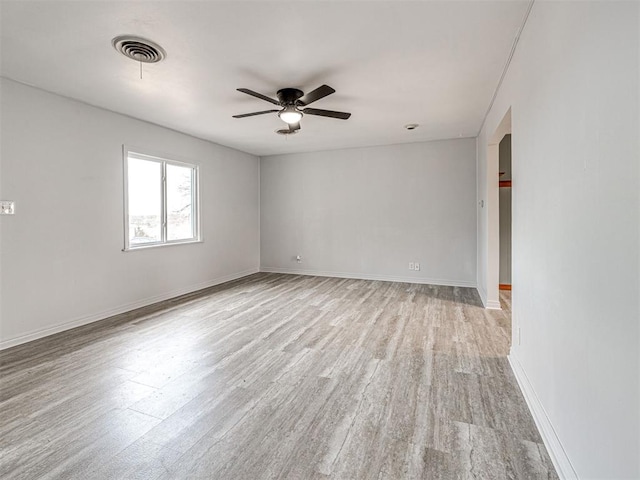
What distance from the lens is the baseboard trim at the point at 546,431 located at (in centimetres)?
145

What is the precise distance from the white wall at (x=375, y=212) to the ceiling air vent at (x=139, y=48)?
13.5ft

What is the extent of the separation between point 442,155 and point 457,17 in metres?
3.69

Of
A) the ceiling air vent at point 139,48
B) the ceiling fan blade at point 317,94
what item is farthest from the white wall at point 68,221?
the ceiling fan blade at point 317,94

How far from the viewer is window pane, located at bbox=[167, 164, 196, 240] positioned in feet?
16.4

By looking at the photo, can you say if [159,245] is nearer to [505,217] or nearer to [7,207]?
[7,207]

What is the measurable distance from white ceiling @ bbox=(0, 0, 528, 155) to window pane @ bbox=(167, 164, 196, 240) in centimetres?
112

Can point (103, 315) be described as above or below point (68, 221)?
below

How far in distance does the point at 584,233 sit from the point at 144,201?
16.0ft

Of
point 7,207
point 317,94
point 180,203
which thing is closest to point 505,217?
point 317,94

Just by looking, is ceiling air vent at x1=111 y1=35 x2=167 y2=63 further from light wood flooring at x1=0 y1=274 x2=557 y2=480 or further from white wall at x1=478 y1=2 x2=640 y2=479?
white wall at x1=478 y1=2 x2=640 y2=479

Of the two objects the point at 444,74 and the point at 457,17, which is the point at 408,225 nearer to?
the point at 444,74

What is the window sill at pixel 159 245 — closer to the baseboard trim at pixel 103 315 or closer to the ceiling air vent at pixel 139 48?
the baseboard trim at pixel 103 315

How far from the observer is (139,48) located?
2.48m

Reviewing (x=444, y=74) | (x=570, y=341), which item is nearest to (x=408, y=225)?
(x=444, y=74)
